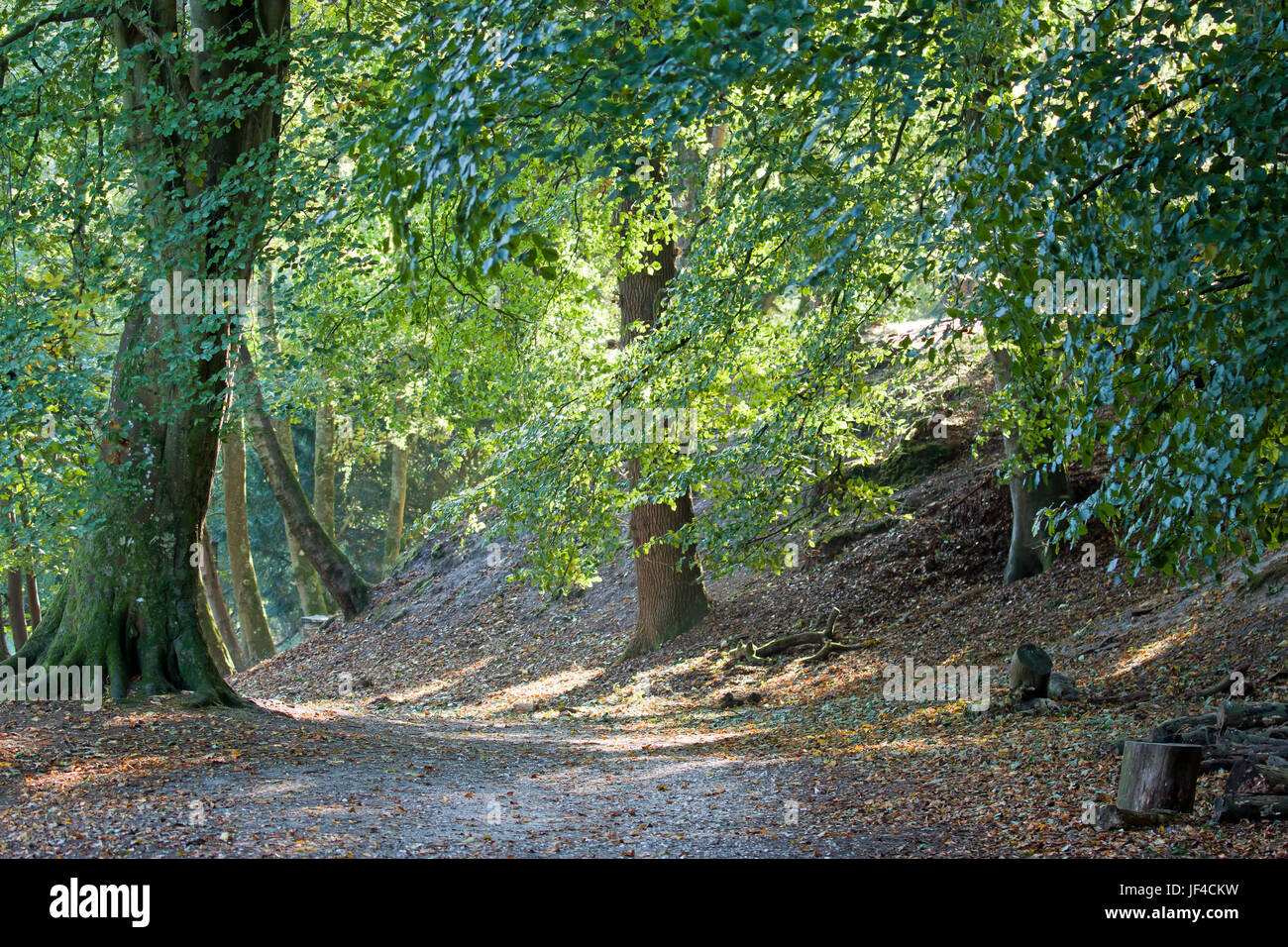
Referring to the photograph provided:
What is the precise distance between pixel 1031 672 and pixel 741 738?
110 inches

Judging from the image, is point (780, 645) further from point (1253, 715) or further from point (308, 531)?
point (308, 531)

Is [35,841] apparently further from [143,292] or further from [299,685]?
[299,685]

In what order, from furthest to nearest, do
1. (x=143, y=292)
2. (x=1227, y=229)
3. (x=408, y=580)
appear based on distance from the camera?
(x=408, y=580)
(x=143, y=292)
(x=1227, y=229)

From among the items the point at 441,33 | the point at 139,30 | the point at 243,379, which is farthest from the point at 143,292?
the point at 441,33

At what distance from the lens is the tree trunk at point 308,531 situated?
1977 cm

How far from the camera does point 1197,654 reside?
9.72 meters

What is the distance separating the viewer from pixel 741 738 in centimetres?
1037

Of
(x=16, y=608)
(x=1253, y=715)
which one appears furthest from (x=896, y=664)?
(x=16, y=608)

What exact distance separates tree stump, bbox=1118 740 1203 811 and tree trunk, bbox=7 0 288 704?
677 centimetres

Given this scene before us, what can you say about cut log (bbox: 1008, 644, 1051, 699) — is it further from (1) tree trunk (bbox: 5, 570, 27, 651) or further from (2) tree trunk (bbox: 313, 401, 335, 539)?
(2) tree trunk (bbox: 313, 401, 335, 539)

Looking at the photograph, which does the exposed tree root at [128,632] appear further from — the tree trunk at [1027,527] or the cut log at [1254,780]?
the tree trunk at [1027,527]

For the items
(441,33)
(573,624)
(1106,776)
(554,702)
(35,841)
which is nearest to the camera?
(35,841)

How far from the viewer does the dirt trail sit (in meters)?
5.74

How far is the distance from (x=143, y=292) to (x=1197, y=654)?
9642mm
